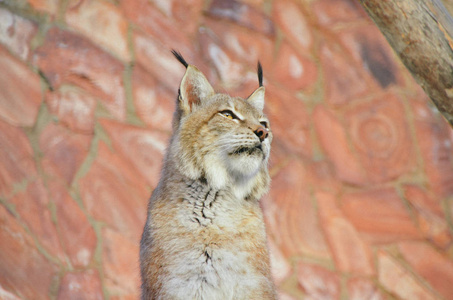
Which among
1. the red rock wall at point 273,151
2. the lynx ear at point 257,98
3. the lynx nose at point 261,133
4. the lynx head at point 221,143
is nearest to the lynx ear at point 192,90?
the lynx head at point 221,143

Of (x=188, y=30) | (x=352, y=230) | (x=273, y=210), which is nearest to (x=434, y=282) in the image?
(x=352, y=230)

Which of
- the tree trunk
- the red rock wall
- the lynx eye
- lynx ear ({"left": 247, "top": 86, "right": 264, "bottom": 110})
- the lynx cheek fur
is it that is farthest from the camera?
the red rock wall

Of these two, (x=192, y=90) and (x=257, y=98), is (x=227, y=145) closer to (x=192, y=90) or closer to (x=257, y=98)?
(x=192, y=90)

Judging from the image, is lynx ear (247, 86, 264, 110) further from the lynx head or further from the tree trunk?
the tree trunk

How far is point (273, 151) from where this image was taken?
6.25 m

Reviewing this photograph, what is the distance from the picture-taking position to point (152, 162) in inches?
232

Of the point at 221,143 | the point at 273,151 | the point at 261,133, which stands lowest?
A: the point at 273,151

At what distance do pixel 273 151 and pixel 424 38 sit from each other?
3.57m

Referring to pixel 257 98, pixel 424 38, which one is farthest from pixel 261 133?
pixel 424 38

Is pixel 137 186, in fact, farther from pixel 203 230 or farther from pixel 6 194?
pixel 203 230

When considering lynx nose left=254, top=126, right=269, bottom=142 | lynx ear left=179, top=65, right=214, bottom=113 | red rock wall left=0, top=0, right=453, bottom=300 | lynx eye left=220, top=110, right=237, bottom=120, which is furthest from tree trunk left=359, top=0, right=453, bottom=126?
red rock wall left=0, top=0, right=453, bottom=300

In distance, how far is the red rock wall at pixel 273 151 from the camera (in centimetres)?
549

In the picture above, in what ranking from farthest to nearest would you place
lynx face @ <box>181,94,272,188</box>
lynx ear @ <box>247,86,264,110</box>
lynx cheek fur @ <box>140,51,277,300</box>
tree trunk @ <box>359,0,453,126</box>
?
lynx ear @ <box>247,86,264,110</box> → lynx face @ <box>181,94,272,188</box> → lynx cheek fur @ <box>140,51,277,300</box> → tree trunk @ <box>359,0,453,126</box>

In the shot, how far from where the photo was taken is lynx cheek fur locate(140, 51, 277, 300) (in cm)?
299
